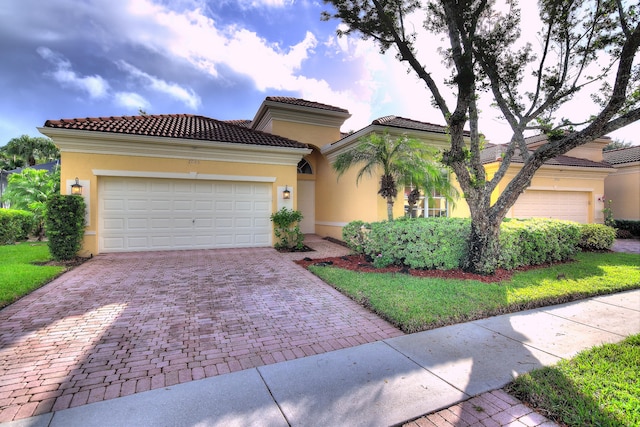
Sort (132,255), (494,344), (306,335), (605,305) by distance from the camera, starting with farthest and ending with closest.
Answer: (132,255) → (605,305) → (306,335) → (494,344)

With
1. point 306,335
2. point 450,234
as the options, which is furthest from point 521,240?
point 306,335

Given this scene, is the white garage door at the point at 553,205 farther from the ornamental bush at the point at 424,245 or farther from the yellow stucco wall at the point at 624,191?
the ornamental bush at the point at 424,245

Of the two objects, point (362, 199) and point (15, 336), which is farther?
point (362, 199)

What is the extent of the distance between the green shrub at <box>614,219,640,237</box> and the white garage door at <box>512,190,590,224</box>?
6.19 feet

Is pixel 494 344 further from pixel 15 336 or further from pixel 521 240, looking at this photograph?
pixel 15 336

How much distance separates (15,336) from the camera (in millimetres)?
3912

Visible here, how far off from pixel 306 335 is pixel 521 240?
6.79 m

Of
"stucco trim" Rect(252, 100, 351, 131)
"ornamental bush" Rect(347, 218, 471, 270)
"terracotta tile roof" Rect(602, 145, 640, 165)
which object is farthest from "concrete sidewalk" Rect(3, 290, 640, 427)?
"terracotta tile roof" Rect(602, 145, 640, 165)

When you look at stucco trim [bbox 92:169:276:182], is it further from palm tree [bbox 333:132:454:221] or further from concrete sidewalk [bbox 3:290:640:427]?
concrete sidewalk [bbox 3:290:640:427]

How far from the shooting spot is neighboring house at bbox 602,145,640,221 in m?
16.4

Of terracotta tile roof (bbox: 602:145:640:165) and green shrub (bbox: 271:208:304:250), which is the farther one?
terracotta tile roof (bbox: 602:145:640:165)

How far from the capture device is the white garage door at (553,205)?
1444 centimetres

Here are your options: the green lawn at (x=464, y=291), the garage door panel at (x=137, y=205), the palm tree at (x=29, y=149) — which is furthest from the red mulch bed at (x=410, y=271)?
the palm tree at (x=29, y=149)

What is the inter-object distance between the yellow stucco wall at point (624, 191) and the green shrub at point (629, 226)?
3.32 feet
